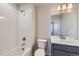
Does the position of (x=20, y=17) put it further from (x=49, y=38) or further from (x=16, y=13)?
(x=49, y=38)

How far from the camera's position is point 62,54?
4.35 feet

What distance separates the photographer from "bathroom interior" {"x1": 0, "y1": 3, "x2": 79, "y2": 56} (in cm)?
131

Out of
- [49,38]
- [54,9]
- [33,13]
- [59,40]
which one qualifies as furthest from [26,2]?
[59,40]

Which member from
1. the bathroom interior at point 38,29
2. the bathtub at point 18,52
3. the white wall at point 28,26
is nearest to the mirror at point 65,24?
the bathroom interior at point 38,29

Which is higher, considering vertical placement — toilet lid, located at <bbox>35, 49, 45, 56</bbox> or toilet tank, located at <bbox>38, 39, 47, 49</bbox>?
toilet tank, located at <bbox>38, 39, 47, 49</bbox>

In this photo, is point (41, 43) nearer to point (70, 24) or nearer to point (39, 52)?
point (39, 52)

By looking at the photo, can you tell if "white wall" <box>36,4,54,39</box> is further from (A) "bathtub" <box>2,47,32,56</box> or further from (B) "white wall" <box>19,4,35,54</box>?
(A) "bathtub" <box>2,47,32,56</box>

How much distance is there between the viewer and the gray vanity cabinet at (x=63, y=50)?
134 cm

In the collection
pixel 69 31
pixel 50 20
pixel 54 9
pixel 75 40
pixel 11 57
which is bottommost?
pixel 11 57

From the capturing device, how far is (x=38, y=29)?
139 cm

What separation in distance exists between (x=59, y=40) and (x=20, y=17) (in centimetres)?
60

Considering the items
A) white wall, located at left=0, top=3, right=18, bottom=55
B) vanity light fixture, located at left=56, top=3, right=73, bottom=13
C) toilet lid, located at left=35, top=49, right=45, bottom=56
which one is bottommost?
toilet lid, located at left=35, top=49, right=45, bottom=56

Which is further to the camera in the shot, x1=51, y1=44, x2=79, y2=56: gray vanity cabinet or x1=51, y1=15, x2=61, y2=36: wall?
x1=51, y1=15, x2=61, y2=36: wall

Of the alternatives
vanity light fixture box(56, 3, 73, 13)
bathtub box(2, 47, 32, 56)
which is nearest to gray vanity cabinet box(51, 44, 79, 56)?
bathtub box(2, 47, 32, 56)
